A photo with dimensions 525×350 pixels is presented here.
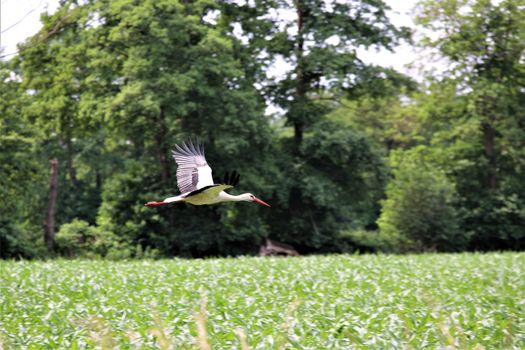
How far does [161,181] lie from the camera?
85.1 ft

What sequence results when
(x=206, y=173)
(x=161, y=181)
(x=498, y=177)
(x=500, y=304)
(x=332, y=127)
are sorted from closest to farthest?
1. (x=206, y=173)
2. (x=500, y=304)
3. (x=161, y=181)
4. (x=332, y=127)
5. (x=498, y=177)

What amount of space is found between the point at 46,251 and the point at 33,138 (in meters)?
3.40

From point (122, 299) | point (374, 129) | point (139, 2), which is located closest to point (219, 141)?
point (139, 2)

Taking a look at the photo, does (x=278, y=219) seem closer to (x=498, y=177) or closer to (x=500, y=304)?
(x=498, y=177)

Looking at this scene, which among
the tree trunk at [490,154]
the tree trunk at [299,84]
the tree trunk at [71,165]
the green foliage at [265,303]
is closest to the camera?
the green foliage at [265,303]

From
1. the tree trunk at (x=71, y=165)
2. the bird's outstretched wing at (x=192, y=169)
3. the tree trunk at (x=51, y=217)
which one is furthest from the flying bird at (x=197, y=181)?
the tree trunk at (x=71, y=165)

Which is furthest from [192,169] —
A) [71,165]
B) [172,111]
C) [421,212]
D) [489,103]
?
[71,165]

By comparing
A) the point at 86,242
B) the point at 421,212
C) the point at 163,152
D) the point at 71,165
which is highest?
the point at 163,152

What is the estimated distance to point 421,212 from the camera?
98.3 ft

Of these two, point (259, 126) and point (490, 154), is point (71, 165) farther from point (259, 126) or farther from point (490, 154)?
point (490, 154)

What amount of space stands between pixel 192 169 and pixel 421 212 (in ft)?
75.1

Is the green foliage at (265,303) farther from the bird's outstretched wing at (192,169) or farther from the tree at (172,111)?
the tree at (172,111)

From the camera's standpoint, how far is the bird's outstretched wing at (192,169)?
7.67 meters

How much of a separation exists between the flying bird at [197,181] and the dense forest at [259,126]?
13775 millimetres
